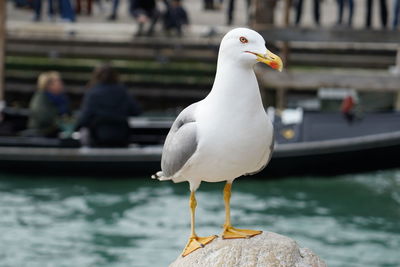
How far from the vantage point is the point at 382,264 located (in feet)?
29.8

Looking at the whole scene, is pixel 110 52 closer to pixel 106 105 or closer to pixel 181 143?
pixel 106 105

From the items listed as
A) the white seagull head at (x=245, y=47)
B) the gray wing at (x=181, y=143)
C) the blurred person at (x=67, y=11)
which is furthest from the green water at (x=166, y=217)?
the blurred person at (x=67, y=11)

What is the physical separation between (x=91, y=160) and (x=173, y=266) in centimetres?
676

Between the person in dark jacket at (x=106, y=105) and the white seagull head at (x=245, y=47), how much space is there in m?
6.46

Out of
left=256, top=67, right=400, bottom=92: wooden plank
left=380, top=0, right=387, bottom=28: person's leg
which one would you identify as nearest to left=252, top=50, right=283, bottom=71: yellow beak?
left=256, top=67, right=400, bottom=92: wooden plank

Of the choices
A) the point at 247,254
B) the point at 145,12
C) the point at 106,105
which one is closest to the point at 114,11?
→ the point at 145,12

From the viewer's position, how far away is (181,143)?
4.48 m

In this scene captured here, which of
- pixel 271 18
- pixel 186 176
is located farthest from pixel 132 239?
pixel 186 176

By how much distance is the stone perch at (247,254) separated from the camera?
473cm

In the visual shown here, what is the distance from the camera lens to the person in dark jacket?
10.8 metres

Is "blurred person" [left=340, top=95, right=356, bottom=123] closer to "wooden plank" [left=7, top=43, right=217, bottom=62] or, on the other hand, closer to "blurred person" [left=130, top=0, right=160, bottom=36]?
"blurred person" [left=130, top=0, right=160, bottom=36]

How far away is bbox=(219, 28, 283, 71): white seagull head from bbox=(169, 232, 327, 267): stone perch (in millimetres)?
969

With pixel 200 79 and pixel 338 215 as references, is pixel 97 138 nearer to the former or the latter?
pixel 338 215

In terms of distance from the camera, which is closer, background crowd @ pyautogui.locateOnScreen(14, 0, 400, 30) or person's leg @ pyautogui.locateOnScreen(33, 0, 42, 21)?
background crowd @ pyautogui.locateOnScreen(14, 0, 400, 30)
